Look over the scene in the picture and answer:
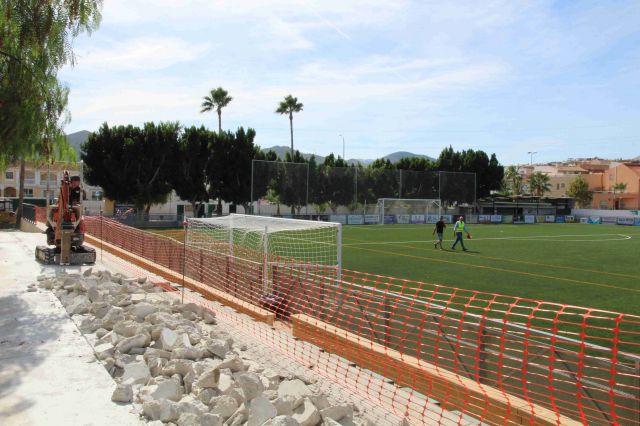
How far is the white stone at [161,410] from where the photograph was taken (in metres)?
5.15

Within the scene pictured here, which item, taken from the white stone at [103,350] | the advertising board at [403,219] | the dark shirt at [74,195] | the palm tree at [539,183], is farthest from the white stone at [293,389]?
the palm tree at [539,183]

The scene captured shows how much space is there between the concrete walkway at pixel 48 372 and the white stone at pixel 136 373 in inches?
6.9

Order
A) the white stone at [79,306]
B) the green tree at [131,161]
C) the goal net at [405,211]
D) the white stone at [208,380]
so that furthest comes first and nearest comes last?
the goal net at [405,211]
the green tree at [131,161]
the white stone at [79,306]
the white stone at [208,380]

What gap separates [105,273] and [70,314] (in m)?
3.86

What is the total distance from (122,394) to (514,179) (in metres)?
121

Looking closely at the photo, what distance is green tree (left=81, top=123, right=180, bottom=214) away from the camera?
2013 inches

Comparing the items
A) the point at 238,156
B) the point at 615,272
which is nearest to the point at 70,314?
the point at 615,272

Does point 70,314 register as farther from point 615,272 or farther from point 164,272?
point 615,272

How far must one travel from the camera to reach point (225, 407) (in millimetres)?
5250

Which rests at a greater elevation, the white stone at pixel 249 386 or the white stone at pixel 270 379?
the white stone at pixel 249 386

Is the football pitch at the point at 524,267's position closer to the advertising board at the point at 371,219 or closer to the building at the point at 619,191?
the advertising board at the point at 371,219

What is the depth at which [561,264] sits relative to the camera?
2386 cm

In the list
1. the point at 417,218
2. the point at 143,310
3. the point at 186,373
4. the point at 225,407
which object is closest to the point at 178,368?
the point at 186,373

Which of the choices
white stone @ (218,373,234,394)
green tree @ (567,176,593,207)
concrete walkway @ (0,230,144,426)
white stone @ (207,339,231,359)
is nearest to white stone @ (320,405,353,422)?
white stone @ (218,373,234,394)
